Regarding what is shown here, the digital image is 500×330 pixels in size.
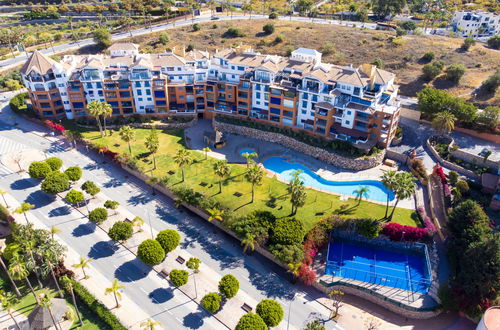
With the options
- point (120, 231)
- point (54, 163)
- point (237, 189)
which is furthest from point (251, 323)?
point (54, 163)

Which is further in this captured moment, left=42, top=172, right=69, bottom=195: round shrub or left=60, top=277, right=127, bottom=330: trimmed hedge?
left=42, top=172, right=69, bottom=195: round shrub

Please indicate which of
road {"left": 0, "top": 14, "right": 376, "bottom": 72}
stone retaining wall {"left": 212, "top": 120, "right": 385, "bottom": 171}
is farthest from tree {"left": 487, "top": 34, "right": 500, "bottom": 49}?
stone retaining wall {"left": 212, "top": 120, "right": 385, "bottom": 171}

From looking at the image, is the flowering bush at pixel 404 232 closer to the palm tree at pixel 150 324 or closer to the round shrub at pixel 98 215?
the palm tree at pixel 150 324

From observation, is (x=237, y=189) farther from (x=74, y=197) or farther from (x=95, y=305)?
(x=95, y=305)

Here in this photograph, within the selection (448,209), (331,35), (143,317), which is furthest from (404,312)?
(331,35)

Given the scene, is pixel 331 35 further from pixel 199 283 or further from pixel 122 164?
pixel 199 283

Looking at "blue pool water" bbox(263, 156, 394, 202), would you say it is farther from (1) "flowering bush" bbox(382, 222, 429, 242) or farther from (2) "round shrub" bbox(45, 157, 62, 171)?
(2) "round shrub" bbox(45, 157, 62, 171)
